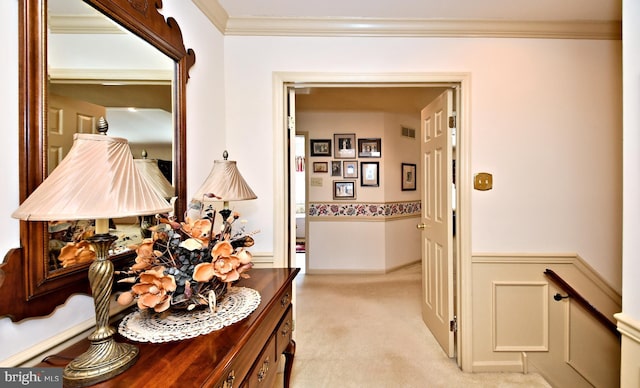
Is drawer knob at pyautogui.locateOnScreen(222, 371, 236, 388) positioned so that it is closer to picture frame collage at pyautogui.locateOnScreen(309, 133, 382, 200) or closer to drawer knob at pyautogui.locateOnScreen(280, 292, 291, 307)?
drawer knob at pyautogui.locateOnScreen(280, 292, 291, 307)

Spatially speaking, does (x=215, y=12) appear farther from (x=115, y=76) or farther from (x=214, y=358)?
(x=214, y=358)

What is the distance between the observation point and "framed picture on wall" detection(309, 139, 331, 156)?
434 centimetres

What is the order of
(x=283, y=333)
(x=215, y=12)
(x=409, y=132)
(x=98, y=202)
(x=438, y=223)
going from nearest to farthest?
(x=98, y=202)
(x=283, y=333)
(x=215, y=12)
(x=438, y=223)
(x=409, y=132)

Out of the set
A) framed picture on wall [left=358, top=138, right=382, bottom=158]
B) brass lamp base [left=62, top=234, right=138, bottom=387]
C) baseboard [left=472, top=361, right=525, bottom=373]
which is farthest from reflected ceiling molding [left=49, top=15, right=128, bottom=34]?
framed picture on wall [left=358, top=138, right=382, bottom=158]

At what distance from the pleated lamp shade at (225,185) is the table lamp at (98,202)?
0.70 metres

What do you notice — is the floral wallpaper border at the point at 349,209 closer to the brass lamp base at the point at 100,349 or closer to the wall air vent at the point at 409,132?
the wall air vent at the point at 409,132

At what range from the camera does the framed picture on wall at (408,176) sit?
464cm

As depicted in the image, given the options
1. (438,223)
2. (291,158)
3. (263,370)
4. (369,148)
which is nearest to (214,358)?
(263,370)

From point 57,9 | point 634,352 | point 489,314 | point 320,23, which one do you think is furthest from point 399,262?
point 57,9

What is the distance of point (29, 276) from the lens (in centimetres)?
76

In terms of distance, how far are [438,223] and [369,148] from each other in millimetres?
2203

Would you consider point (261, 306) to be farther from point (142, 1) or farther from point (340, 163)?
point (340, 163)

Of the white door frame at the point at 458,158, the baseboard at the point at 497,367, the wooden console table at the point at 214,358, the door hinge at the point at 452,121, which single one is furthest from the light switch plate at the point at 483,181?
the wooden console table at the point at 214,358

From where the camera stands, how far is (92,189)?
0.63m
